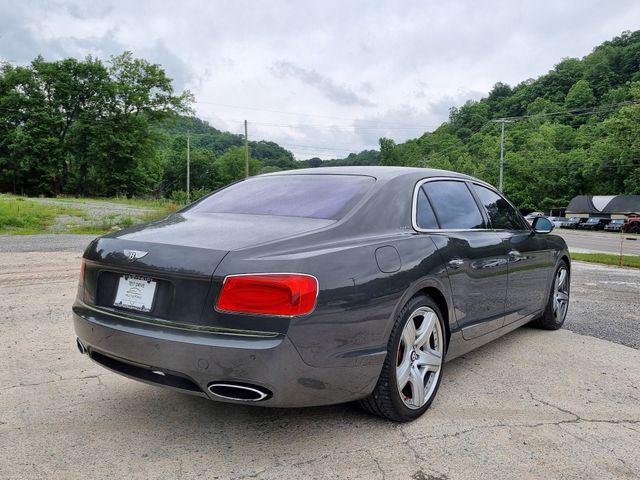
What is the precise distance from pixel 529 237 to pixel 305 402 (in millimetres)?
2911

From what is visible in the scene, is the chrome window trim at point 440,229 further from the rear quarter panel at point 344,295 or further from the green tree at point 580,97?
the green tree at point 580,97

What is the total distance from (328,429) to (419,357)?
666 mm

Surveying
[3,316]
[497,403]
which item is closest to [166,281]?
[497,403]

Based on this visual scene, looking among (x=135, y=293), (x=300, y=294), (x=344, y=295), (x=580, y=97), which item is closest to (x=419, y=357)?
(x=344, y=295)

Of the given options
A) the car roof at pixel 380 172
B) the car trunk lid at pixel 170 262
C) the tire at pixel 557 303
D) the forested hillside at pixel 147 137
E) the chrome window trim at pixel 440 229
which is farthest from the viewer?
the forested hillside at pixel 147 137

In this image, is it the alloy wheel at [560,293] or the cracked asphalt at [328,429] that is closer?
the cracked asphalt at [328,429]

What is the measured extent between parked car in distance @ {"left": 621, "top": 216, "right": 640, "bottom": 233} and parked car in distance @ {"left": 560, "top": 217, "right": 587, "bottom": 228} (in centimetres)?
769

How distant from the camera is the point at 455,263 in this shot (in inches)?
129

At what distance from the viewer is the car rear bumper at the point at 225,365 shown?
7.41ft

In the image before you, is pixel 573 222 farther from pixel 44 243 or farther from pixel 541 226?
pixel 541 226

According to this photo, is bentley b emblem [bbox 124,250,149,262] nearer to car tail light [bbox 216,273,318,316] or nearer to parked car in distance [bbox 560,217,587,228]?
car tail light [bbox 216,273,318,316]

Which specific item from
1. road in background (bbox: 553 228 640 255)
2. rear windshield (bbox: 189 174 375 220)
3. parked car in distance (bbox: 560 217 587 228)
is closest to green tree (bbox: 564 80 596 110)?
parked car in distance (bbox: 560 217 587 228)

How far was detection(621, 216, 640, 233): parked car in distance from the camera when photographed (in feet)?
145

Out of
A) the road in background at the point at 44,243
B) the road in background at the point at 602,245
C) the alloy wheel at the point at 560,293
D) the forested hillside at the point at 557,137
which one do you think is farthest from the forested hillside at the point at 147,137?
the alloy wheel at the point at 560,293
